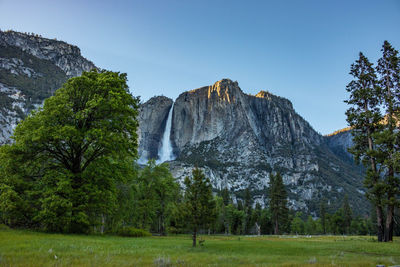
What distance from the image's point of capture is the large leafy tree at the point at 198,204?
66.3 feet

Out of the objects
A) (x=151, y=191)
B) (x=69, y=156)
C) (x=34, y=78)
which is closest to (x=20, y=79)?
(x=34, y=78)

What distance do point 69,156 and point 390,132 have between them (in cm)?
2721

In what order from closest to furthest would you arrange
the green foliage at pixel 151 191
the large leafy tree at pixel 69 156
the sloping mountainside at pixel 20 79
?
the large leafy tree at pixel 69 156 → the green foliage at pixel 151 191 → the sloping mountainside at pixel 20 79

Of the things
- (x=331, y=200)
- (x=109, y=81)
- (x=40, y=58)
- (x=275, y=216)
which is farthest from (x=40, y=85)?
(x=331, y=200)

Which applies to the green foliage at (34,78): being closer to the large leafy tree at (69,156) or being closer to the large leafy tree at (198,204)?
the large leafy tree at (69,156)

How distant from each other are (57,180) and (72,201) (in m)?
2.04

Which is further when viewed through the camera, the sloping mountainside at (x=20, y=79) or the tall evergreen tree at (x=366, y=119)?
the sloping mountainside at (x=20, y=79)

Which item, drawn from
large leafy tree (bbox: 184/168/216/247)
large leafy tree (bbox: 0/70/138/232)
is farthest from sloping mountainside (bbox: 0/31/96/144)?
large leafy tree (bbox: 184/168/216/247)

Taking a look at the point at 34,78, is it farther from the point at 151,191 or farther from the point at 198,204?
the point at 198,204

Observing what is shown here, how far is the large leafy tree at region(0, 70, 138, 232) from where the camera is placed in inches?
667

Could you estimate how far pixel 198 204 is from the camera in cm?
A: 2025

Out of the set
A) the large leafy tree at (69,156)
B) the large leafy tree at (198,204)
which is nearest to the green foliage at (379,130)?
the large leafy tree at (198,204)

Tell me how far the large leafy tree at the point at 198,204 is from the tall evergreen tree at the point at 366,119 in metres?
15.7

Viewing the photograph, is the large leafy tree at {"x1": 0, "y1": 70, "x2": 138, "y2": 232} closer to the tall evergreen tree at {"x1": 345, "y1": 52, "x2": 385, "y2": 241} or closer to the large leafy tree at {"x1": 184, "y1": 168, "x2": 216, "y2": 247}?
the large leafy tree at {"x1": 184, "y1": 168, "x2": 216, "y2": 247}
